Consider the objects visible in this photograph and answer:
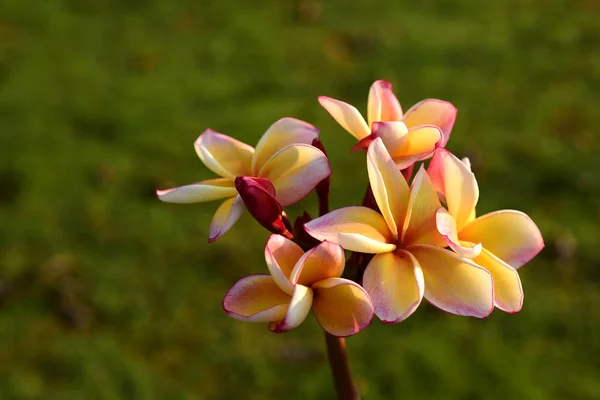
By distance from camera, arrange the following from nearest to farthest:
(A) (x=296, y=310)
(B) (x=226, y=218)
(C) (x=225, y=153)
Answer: (A) (x=296, y=310) < (B) (x=226, y=218) < (C) (x=225, y=153)

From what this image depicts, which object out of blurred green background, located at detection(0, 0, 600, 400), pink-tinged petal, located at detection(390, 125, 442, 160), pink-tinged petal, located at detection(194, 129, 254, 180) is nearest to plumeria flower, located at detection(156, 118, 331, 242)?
pink-tinged petal, located at detection(194, 129, 254, 180)

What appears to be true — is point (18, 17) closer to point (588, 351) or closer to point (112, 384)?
point (112, 384)

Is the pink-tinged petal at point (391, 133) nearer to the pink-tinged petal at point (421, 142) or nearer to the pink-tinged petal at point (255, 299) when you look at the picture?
the pink-tinged petal at point (421, 142)

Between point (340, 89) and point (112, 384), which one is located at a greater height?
point (340, 89)

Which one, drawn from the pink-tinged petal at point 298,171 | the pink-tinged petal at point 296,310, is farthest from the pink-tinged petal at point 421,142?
the pink-tinged petal at point 296,310

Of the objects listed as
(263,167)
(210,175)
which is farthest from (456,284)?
(210,175)

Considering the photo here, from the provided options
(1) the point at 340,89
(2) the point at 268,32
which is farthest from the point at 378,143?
(2) the point at 268,32

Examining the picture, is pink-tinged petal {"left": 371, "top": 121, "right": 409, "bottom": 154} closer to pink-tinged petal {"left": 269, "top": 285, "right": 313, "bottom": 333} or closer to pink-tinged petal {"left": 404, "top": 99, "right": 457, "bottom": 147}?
pink-tinged petal {"left": 404, "top": 99, "right": 457, "bottom": 147}

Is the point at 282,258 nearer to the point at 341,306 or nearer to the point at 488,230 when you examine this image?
the point at 341,306
